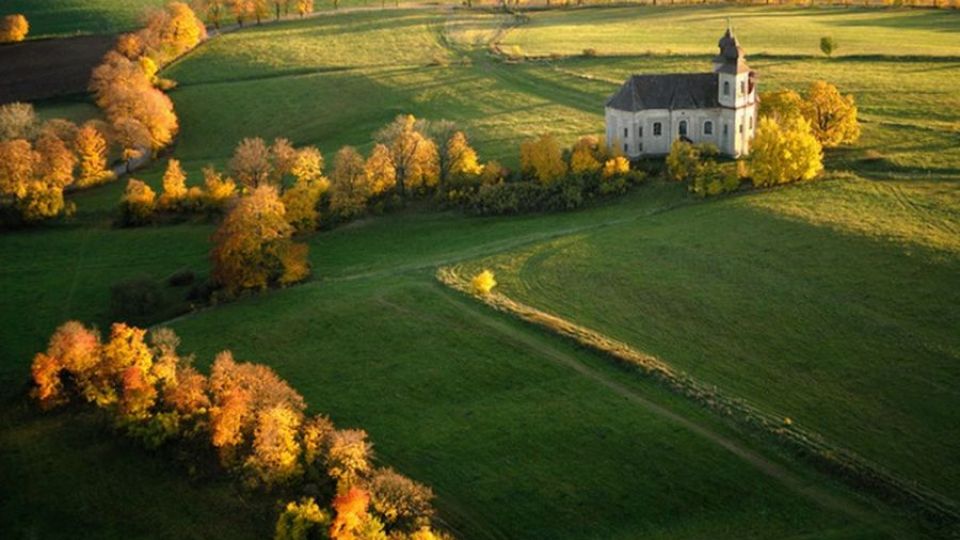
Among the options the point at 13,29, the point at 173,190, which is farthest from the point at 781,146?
the point at 13,29

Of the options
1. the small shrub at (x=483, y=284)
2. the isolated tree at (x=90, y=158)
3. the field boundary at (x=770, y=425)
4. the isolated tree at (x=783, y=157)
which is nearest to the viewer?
the field boundary at (x=770, y=425)

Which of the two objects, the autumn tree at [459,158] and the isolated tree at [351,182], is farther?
the autumn tree at [459,158]

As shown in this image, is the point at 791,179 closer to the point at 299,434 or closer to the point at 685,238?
the point at 685,238

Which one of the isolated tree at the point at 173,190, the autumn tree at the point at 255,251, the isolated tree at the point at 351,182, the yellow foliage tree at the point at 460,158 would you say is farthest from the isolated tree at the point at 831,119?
the isolated tree at the point at 173,190

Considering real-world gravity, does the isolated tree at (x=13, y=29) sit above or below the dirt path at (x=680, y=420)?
above

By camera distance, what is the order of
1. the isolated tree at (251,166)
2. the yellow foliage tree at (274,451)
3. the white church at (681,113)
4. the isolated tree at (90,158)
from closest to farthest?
the yellow foliage tree at (274,451)
the isolated tree at (251,166)
the white church at (681,113)
the isolated tree at (90,158)

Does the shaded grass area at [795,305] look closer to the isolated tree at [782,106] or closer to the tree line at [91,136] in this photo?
the isolated tree at [782,106]

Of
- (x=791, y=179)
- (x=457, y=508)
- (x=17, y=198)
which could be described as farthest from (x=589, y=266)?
(x=17, y=198)
